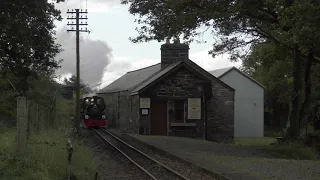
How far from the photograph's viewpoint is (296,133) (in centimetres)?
2394

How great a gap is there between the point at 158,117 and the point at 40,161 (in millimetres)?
23211

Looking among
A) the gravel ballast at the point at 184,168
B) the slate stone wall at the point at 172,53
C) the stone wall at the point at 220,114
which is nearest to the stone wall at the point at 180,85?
the stone wall at the point at 220,114

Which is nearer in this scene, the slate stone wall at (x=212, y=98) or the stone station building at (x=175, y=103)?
the stone station building at (x=175, y=103)

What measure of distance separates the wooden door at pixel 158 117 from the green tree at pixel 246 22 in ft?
28.5

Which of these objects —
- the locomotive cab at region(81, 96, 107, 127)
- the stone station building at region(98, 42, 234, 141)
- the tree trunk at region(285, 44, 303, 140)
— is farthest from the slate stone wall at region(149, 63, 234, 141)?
the locomotive cab at region(81, 96, 107, 127)

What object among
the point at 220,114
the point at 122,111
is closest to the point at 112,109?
the point at 122,111

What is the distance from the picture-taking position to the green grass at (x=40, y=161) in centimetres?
848

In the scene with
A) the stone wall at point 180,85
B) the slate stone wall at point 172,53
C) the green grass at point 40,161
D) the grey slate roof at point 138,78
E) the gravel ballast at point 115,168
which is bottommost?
the gravel ballast at point 115,168

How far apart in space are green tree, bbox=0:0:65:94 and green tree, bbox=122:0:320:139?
223 inches

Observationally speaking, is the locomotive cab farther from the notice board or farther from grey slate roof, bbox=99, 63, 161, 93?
the notice board

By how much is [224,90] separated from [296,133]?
12843mm

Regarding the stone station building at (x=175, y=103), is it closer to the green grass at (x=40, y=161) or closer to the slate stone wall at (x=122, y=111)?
the slate stone wall at (x=122, y=111)

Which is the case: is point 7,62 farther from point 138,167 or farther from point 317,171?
point 317,171

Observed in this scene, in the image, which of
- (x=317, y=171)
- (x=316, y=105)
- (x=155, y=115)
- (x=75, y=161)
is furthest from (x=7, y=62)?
(x=316, y=105)
